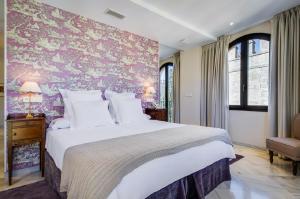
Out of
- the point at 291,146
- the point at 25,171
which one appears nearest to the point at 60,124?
the point at 25,171

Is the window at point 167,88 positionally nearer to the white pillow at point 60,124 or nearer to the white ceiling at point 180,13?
the white ceiling at point 180,13

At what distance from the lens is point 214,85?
4309 millimetres

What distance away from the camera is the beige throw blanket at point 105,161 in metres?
1.09

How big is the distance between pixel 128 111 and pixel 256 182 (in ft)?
6.76

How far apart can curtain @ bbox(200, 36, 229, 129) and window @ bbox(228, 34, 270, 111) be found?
0.25 m

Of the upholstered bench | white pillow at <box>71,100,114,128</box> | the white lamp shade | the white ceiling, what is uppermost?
the white ceiling

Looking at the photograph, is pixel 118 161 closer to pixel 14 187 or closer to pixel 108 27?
pixel 14 187

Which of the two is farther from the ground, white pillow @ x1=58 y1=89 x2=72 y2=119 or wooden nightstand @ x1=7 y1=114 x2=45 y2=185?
white pillow @ x1=58 y1=89 x2=72 y2=119

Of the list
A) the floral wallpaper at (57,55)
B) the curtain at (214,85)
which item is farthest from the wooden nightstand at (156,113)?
the curtain at (214,85)

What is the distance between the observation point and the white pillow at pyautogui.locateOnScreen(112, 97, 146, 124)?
292cm

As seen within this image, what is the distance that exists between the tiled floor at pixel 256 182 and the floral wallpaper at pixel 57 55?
116 cm

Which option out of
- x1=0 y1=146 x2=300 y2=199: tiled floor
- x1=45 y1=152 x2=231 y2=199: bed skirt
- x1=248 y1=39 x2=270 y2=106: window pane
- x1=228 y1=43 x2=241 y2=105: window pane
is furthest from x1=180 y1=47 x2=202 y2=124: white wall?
x1=45 y1=152 x2=231 y2=199: bed skirt

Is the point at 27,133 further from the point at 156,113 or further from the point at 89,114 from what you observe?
the point at 156,113

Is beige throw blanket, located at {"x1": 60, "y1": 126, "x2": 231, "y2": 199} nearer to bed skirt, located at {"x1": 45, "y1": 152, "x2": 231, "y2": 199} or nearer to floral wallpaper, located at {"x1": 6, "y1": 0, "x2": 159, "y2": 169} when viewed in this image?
bed skirt, located at {"x1": 45, "y1": 152, "x2": 231, "y2": 199}
